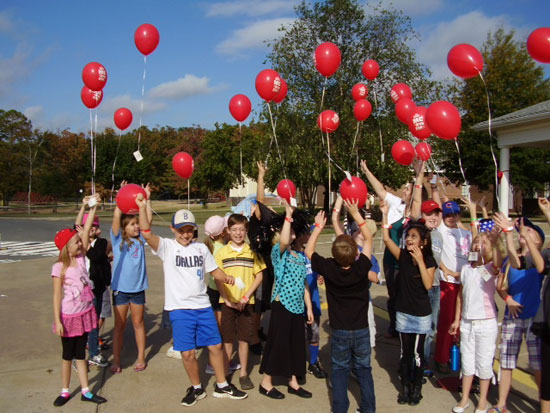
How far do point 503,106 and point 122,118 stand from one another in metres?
18.6

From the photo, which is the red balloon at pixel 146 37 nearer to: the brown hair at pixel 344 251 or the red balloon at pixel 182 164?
the red balloon at pixel 182 164

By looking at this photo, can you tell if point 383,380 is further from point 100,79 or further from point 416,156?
point 100,79

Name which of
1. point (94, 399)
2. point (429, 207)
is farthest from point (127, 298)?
point (429, 207)

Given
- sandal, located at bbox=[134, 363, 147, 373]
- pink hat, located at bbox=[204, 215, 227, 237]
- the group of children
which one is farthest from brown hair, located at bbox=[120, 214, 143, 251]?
sandal, located at bbox=[134, 363, 147, 373]

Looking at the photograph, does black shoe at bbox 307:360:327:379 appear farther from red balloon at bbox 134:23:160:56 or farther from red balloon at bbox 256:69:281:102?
red balloon at bbox 134:23:160:56

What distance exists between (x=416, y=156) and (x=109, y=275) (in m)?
4.21

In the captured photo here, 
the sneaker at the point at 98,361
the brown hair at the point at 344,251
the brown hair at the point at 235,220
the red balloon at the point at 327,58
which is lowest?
the sneaker at the point at 98,361

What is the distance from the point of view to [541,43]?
459 centimetres

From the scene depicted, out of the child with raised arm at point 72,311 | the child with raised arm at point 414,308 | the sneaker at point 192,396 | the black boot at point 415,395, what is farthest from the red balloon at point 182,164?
the black boot at point 415,395

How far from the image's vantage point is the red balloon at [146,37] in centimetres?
624

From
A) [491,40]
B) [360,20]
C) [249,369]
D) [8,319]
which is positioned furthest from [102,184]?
[249,369]

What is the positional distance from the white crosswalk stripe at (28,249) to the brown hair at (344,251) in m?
11.5

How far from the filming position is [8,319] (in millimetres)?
6402

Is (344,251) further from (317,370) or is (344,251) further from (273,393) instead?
(317,370)
